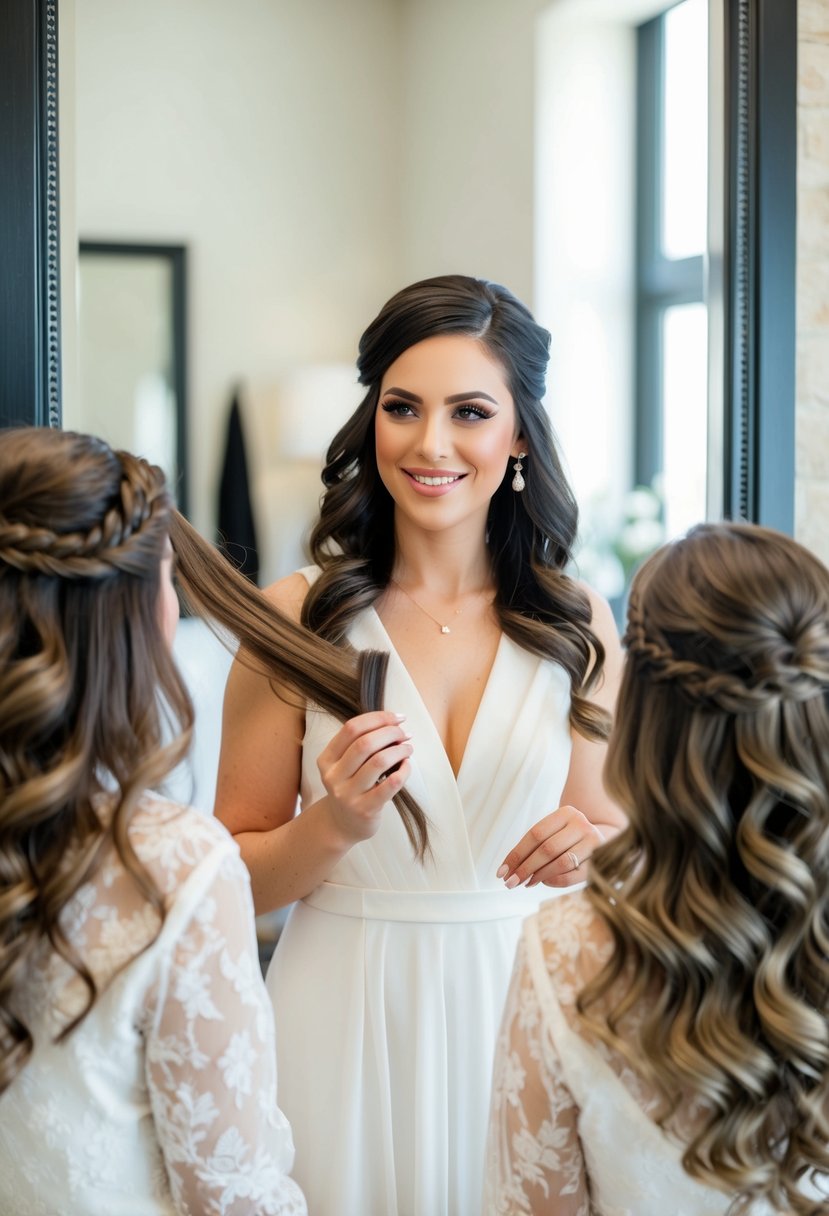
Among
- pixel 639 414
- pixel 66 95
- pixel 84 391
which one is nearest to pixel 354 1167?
pixel 84 391

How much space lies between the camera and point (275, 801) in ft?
5.37

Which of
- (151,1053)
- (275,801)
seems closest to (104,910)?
(151,1053)

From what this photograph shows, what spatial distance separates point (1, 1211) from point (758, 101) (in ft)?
6.15

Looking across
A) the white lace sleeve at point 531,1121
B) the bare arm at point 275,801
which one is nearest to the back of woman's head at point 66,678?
the white lace sleeve at point 531,1121

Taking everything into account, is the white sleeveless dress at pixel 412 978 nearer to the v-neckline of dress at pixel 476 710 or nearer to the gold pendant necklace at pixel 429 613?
the v-neckline of dress at pixel 476 710

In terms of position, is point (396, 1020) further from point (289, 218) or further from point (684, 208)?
point (684, 208)

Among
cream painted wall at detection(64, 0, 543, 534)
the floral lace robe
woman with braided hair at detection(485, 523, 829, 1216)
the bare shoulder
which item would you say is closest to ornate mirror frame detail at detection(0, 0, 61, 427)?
cream painted wall at detection(64, 0, 543, 534)

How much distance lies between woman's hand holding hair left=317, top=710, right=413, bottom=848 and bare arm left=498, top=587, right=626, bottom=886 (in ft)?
0.65

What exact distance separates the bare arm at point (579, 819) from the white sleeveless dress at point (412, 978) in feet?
0.23

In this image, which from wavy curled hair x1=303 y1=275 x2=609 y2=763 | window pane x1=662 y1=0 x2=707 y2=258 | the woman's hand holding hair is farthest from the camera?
window pane x1=662 y1=0 x2=707 y2=258

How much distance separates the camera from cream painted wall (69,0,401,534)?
1.62m

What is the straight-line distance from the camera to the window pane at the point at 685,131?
1971mm

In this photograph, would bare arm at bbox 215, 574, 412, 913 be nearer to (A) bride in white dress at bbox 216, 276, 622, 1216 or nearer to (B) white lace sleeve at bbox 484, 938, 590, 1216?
(A) bride in white dress at bbox 216, 276, 622, 1216

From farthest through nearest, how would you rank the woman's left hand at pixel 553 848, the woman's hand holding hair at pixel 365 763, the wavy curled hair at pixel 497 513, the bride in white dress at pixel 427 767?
the wavy curled hair at pixel 497 513 → the bride in white dress at pixel 427 767 → the woman's left hand at pixel 553 848 → the woman's hand holding hair at pixel 365 763
